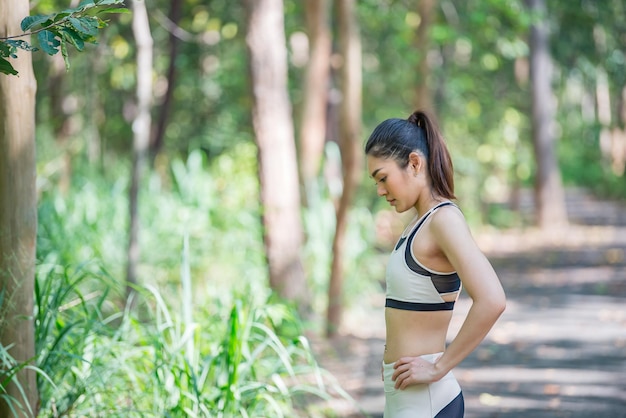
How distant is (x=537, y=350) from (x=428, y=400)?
6759 mm

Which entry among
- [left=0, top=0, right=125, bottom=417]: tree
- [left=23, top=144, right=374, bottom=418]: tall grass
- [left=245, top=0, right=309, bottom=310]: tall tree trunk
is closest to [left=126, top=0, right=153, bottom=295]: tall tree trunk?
[left=23, top=144, right=374, bottom=418]: tall grass

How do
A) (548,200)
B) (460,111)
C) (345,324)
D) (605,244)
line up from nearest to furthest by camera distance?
(345,324)
(605,244)
(548,200)
(460,111)

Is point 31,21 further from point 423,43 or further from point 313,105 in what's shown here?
point 313,105

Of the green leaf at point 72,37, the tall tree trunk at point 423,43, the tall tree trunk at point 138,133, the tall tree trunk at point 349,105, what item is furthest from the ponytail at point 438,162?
the tall tree trunk at point 423,43

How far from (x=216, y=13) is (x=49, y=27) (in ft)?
46.4

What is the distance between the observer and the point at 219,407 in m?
5.09

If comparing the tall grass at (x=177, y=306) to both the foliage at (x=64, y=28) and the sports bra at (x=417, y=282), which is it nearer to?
the foliage at (x=64, y=28)

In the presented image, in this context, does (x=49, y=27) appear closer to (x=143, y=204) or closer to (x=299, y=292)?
(x=299, y=292)

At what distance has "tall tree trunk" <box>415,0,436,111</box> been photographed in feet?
38.2

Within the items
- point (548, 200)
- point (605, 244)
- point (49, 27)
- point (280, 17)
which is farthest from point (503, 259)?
point (49, 27)

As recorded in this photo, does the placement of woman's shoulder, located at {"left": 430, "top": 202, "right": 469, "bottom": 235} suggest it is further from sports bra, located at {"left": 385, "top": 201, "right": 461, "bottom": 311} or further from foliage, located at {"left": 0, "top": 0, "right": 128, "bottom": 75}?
foliage, located at {"left": 0, "top": 0, "right": 128, "bottom": 75}

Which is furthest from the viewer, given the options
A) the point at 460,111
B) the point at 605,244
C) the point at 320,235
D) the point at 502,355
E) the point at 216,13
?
the point at 460,111

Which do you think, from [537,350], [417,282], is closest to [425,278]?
[417,282]

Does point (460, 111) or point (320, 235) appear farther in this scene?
point (460, 111)
